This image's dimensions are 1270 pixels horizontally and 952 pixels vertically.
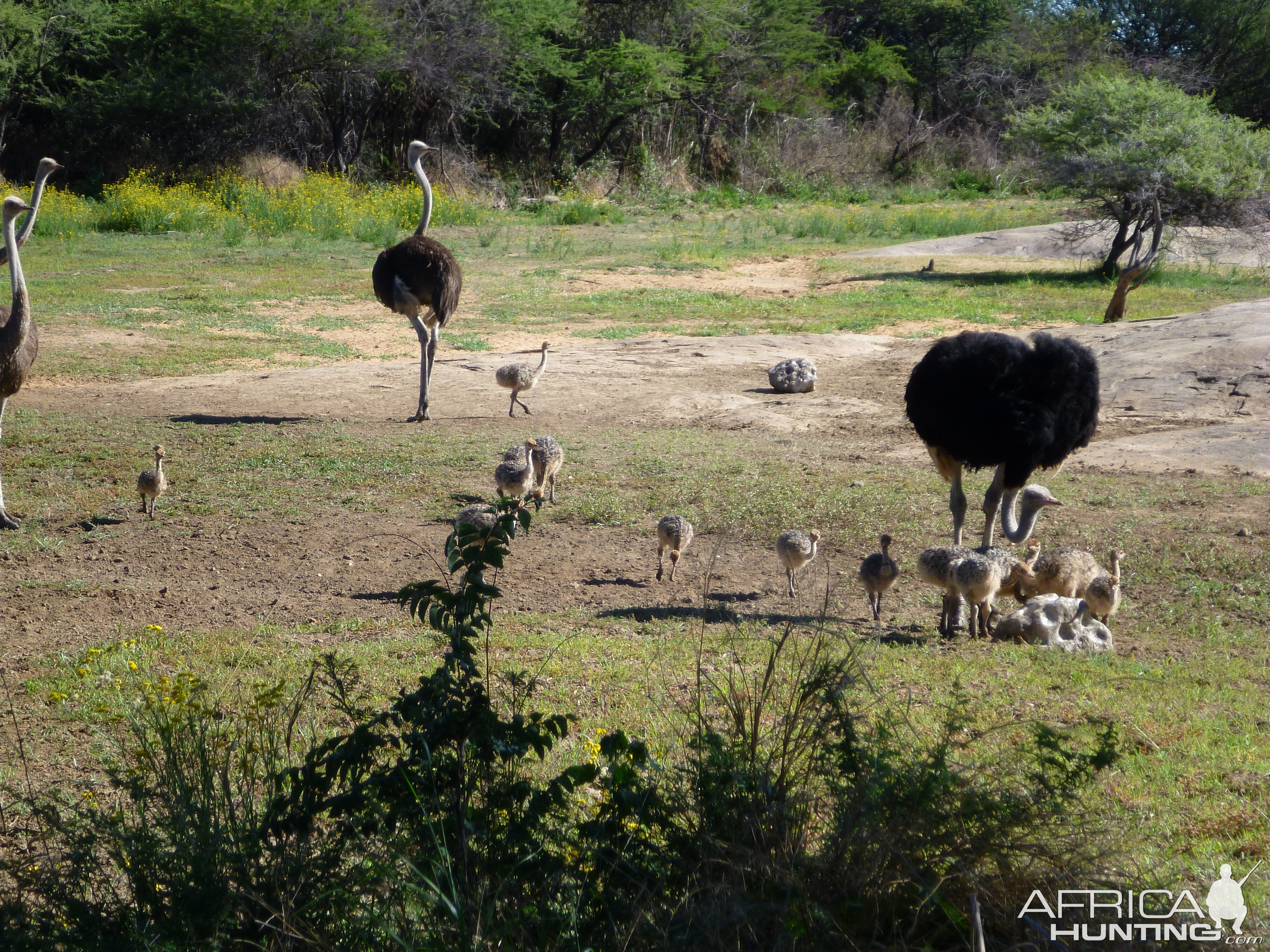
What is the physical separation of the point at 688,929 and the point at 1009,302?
18.9 meters

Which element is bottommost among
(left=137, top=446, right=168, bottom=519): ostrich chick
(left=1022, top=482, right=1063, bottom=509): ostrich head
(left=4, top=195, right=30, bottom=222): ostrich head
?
(left=137, top=446, right=168, bottom=519): ostrich chick

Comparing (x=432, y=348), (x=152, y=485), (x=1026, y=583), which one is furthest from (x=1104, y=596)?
(x=432, y=348)

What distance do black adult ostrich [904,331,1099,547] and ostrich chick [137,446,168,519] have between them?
17.1 feet

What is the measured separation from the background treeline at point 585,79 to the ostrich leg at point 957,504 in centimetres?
2599

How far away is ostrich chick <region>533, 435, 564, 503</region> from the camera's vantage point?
8.79m

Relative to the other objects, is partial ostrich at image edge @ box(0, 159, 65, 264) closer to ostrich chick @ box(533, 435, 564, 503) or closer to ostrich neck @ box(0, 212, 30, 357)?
ostrich neck @ box(0, 212, 30, 357)

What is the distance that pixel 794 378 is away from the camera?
44.0 ft

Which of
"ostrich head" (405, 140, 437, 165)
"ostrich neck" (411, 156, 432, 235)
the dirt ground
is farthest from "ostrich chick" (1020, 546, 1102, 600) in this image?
"ostrich head" (405, 140, 437, 165)

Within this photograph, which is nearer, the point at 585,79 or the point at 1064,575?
the point at 1064,575

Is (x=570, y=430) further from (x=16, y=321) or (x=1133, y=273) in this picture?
(x=1133, y=273)

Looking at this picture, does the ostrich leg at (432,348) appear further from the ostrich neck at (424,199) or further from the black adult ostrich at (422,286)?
the ostrich neck at (424,199)

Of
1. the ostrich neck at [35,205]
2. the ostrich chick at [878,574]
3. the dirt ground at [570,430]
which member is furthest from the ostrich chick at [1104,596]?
the ostrich neck at [35,205]

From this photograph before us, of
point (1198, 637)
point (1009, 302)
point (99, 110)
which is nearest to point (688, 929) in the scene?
point (1198, 637)

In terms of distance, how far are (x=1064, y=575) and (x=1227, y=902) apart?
3818mm
